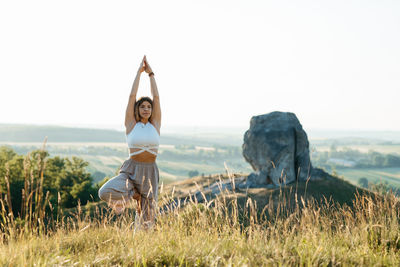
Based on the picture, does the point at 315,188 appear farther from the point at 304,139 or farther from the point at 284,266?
the point at 284,266

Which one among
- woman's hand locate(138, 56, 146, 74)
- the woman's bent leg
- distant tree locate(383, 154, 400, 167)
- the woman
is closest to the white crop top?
the woman

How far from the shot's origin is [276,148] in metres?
14.8

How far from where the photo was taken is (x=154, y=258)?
3.43m

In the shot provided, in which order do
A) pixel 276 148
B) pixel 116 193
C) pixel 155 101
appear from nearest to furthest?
pixel 116 193
pixel 155 101
pixel 276 148

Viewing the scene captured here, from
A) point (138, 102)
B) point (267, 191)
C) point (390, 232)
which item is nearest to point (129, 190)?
point (138, 102)

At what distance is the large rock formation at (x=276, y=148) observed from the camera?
14.8 m

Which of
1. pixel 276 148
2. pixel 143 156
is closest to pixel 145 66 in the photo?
pixel 143 156

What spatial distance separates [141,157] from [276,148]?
10080mm

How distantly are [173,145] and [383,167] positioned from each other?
61.7 m

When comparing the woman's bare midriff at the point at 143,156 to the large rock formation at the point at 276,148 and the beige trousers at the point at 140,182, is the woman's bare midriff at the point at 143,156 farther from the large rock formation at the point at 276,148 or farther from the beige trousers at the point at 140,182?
the large rock formation at the point at 276,148

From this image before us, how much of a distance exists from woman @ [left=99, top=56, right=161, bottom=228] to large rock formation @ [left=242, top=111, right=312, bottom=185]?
957 cm

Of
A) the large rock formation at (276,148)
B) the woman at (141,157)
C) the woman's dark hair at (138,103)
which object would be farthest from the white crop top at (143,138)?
the large rock formation at (276,148)

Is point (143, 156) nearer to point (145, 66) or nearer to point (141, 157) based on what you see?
point (141, 157)

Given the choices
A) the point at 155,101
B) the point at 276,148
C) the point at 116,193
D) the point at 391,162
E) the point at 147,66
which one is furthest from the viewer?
the point at 391,162
